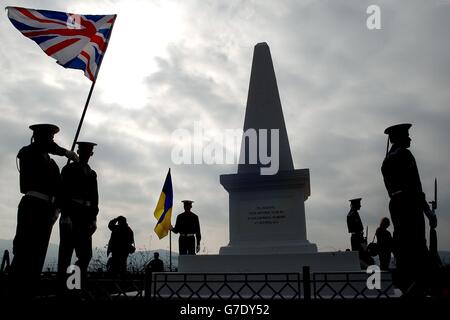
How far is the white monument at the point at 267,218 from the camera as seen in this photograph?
335 inches

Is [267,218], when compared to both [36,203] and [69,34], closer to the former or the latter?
[36,203]

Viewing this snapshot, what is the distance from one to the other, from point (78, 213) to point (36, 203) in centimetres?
88

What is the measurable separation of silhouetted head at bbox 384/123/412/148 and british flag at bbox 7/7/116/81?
5585 millimetres

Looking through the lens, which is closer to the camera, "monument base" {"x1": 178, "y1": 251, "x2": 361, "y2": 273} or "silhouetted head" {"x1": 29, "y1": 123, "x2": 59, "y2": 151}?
"silhouetted head" {"x1": 29, "y1": 123, "x2": 59, "y2": 151}

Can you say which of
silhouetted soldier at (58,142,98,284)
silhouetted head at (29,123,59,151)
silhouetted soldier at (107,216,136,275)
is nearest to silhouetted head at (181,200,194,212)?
silhouetted soldier at (107,216,136,275)

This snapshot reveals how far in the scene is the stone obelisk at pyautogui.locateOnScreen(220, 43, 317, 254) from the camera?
9.27 metres

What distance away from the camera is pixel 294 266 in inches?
331

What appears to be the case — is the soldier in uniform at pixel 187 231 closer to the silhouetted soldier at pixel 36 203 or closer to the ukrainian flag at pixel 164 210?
the ukrainian flag at pixel 164 210

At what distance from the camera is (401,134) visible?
589 centimetres

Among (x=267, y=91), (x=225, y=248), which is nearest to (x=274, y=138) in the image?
(x=267, y=91)

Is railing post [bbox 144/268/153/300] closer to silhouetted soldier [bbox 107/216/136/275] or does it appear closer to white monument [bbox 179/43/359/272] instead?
white monument [bbox 179/43/359/272]

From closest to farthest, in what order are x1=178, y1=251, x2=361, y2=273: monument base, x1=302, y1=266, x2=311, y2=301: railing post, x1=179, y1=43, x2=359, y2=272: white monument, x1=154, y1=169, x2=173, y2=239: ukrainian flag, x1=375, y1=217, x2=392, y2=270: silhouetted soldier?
1. x1=302, y1=266, x2=311, y2=301: railing post
2. x1=178, y1=251, x2=361, y2=273: monument base
3. x1=179, y1=43, x2=359, y2=272: white monument
4. x1=375, y1=217, x2=392, y2=270: silhouetted soldier
5. x1=154, y1=169, x2=173, y2=239: ukrainian flag
